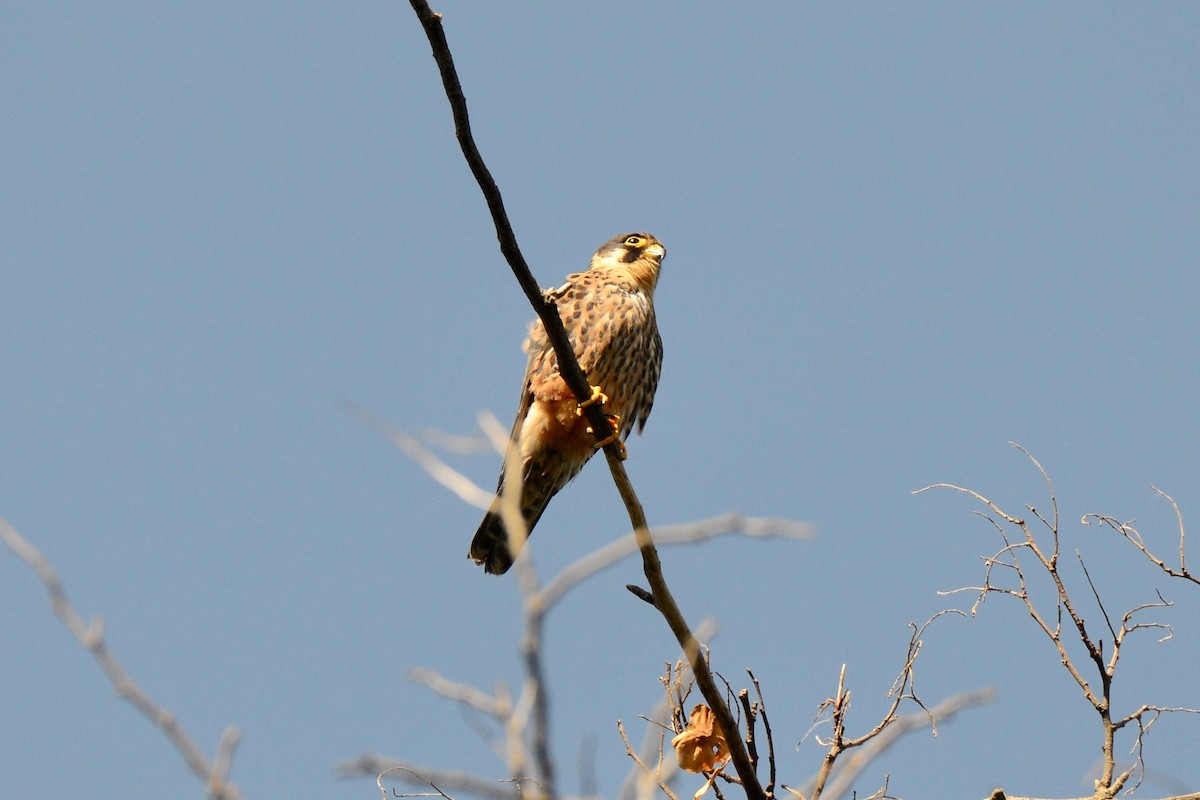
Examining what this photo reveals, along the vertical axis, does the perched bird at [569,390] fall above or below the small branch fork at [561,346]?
above

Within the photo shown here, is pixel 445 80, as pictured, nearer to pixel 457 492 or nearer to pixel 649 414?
pixel 457 492

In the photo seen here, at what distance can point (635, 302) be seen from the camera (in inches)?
204

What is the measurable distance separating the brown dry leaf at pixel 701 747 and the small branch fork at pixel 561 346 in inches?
2.1

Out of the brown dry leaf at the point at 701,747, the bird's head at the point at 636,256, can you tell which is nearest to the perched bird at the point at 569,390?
the bird's head at the point at 636,256

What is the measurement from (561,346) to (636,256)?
2.41m

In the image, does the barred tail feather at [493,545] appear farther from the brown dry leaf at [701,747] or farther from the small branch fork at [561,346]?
the brown dry leaf at [701,747]

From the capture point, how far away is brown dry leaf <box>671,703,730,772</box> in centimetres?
290

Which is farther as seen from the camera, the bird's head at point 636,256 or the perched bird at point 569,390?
the bird's head at point 636,256

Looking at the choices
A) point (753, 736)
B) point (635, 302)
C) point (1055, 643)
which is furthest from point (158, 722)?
point (635, 302)

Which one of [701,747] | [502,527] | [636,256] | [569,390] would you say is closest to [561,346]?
[701,747]

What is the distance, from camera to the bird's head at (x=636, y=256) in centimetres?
559

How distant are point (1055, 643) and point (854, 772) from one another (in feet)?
2.10

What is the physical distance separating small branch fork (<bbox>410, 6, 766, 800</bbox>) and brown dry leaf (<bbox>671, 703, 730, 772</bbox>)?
0.05 m

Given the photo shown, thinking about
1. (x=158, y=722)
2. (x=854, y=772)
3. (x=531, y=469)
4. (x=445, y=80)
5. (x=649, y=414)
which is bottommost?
(x=158, y=722)
